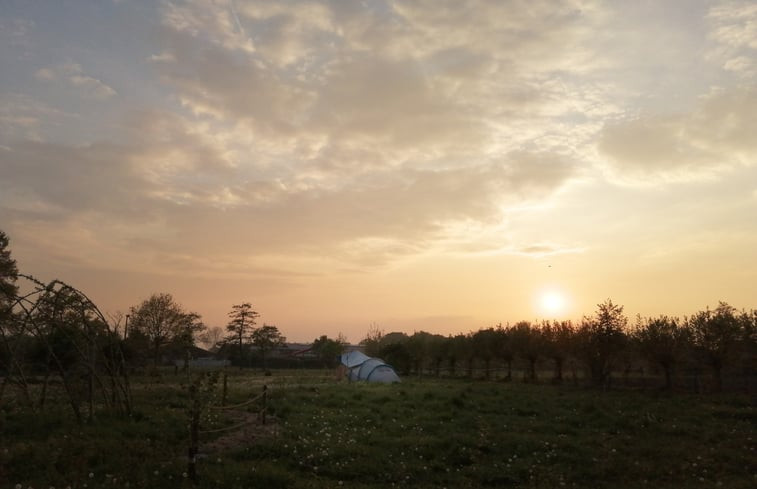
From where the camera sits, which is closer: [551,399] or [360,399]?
[360,399]

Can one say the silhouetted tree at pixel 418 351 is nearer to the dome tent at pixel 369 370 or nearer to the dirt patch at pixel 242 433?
the dome tent at pixel 369 370

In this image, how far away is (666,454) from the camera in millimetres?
16078

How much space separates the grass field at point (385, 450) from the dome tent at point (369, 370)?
2531cm

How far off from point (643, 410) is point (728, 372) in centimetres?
2154

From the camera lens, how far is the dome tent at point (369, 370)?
48.4m

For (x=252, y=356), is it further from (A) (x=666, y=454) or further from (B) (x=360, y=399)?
(A) (x=666, y=454)

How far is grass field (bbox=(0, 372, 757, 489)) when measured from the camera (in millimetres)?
12164

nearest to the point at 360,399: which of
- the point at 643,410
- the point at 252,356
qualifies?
the point at 643,410

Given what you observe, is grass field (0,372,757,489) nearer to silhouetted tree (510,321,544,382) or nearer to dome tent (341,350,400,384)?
dome tent (341,350,400,384)

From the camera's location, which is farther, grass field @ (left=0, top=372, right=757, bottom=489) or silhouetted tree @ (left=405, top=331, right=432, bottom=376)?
silhouetted tree @ (left=405, top=331, right=432, bottom=376)

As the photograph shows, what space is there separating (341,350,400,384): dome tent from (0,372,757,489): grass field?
2531 cm

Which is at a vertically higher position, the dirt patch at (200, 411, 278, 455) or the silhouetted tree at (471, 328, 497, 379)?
the silhouetted tree at (471, 328, 497, 379)

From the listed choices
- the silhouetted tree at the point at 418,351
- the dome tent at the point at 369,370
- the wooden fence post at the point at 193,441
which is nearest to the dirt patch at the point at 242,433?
the wooden fence post at the point at 193,441

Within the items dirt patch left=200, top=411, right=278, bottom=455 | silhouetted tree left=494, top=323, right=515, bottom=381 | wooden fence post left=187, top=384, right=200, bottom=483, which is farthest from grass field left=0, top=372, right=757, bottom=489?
silhouetted tree left=494, top=323, right=515, bottom=381
